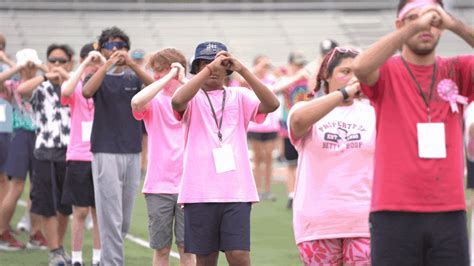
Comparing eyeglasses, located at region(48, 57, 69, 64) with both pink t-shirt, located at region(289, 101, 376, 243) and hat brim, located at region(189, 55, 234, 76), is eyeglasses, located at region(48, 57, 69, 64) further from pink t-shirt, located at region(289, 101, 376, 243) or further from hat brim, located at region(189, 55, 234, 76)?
pink t-shirt, located at region(289, 101, 376, 243)

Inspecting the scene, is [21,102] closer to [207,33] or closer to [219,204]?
[219,204]

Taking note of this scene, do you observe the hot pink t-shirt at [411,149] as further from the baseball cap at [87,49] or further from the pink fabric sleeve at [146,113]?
the baseball cap at [87,49]

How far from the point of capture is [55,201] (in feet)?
38.5

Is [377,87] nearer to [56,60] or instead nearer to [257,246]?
[56,60]

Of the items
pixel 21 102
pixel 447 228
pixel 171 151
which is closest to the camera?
pixel 447 228

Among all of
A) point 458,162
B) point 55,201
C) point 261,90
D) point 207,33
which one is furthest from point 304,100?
point 207,33

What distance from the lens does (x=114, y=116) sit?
9.95m

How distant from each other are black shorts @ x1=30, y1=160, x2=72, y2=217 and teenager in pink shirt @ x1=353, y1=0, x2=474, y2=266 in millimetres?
6446

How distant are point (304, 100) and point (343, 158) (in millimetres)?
424

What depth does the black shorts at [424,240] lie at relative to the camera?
5.62 meters

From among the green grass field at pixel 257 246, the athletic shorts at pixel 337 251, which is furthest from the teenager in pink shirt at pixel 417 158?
the green grass field at pixel 257 246

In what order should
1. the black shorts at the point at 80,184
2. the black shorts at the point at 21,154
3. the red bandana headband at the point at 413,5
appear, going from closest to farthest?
the red bandana headband at the point at 413,5 → the black shorts at the point at 80,184 → the black shorts at the point at 21,154

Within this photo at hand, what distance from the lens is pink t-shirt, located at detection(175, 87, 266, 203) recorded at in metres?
7.70

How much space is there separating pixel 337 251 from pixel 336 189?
0.37m
